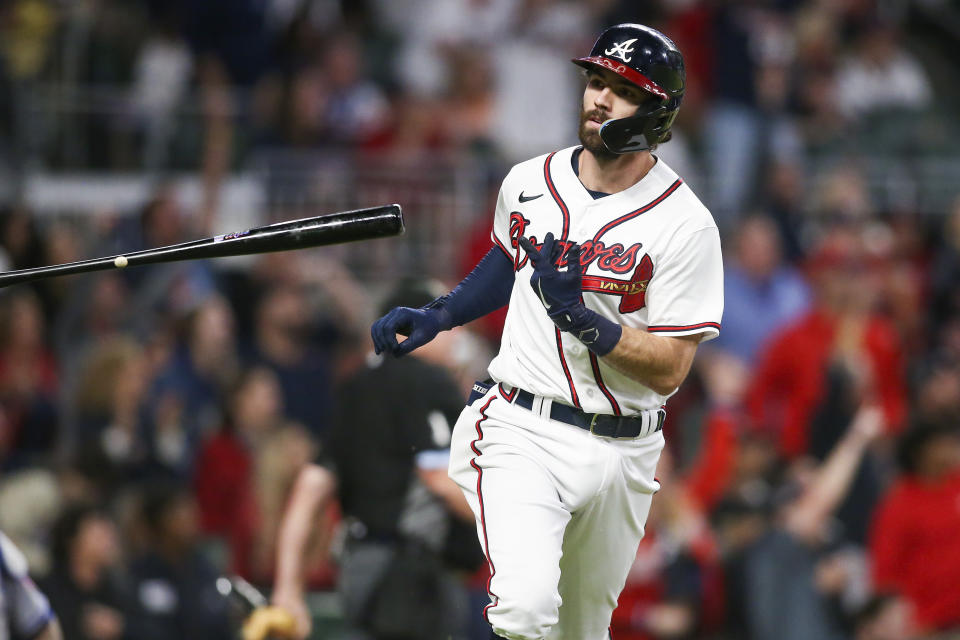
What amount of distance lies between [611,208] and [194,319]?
5.04 m

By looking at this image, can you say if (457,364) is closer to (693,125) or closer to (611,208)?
(611,208)

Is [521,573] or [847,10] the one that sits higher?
[847,10]

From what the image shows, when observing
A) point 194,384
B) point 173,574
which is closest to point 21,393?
point 194,384

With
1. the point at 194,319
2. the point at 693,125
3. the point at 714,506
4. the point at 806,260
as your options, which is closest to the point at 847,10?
the point at 693,125

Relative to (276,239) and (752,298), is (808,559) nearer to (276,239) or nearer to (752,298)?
(752,298)

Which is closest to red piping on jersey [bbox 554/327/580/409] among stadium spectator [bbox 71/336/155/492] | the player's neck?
the player's neck

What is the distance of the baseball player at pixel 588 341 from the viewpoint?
3.82 meters

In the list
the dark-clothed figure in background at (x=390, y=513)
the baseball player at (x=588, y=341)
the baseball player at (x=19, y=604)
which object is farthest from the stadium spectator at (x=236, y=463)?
the baseball player at (x=588, y=341)

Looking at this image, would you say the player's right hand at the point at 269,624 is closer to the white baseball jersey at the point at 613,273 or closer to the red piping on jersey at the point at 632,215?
the white baseball jersey at the point at 613,273

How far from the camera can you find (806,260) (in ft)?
33.8

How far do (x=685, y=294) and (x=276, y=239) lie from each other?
1084 mm

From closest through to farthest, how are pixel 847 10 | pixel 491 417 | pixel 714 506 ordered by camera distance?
pixel 491 417, pixel 714 506, pixel 847 10

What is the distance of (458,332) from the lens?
625 centimetres

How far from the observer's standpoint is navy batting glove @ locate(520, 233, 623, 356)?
12.1ft
